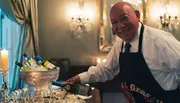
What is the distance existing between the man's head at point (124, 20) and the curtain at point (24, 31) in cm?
181

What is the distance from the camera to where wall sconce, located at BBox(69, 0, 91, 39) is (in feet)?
13.1

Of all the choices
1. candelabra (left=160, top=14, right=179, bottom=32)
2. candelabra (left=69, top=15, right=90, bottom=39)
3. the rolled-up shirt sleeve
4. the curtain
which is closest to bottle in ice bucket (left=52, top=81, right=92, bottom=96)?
the rolled-up shirt sleeve

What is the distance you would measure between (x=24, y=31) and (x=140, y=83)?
231cm

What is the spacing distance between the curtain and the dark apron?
1.89 meters

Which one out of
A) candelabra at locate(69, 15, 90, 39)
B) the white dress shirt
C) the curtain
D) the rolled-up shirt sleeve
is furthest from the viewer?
candelabra at locate(69, 15, 90, 39)

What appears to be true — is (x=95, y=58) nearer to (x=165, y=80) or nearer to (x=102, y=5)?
(x=102, y=5)

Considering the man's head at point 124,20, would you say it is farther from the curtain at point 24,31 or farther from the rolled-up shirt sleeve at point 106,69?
the curtain at point 24,31

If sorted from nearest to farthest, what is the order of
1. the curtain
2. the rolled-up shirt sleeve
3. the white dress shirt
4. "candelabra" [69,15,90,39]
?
1. the white dress shirt
2. the rolled-up shirt sleeve
3. the curtain
4. "candelabra" [69,15,90,39]

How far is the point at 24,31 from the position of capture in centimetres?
337

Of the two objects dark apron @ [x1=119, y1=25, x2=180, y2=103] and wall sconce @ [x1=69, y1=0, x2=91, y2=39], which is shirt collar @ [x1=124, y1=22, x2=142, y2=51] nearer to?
dark apron @ [x1=119, y1=25, x2=180, y2=103]

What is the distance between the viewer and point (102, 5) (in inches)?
160

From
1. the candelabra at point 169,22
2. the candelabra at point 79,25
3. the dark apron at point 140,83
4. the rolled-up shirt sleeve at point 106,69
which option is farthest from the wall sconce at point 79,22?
the dark apron at point 140,83

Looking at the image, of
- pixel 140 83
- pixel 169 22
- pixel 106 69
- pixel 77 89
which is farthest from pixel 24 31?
pixel 169 22

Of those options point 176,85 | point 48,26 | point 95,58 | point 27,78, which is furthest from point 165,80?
point 48,26
